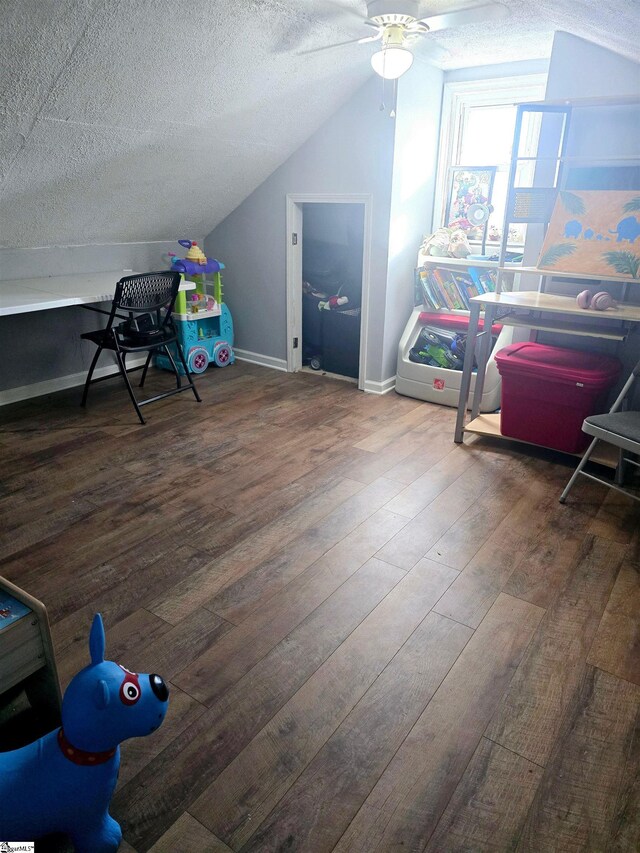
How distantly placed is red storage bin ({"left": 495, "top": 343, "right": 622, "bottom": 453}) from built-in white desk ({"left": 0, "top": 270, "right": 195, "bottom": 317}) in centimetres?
234

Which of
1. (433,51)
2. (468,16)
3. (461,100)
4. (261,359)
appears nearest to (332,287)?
(261,359)

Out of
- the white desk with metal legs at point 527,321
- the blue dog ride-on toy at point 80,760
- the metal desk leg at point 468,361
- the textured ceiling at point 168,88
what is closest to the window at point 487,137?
the textured ceiling at point 168,88

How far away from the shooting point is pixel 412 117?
→ 3.71 meters

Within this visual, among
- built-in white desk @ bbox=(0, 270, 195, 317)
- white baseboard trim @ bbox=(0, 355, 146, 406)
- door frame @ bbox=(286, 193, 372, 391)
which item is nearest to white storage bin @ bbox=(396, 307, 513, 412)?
door frame @ bbox=(286, 193, 372, 391)

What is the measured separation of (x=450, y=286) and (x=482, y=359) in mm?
844

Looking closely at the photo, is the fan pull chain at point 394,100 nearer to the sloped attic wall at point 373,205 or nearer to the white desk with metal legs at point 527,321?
the sloped attic wall at point 373,205

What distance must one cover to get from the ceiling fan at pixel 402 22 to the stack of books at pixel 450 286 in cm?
148

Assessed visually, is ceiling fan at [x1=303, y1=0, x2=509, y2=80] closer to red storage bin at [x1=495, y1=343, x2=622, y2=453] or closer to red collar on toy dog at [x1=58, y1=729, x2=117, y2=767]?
red storage bin at [x1=495, y1=343, x2=622, y2=453]

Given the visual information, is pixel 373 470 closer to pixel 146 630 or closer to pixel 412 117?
pixel 146 630

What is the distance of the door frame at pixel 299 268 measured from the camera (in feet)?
12.9

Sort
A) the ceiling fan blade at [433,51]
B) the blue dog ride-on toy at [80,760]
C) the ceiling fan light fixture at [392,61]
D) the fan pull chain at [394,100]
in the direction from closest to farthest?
1. the blue dog ride-on toy at [80,760]
2. the ceiling fan light fixture at [392,61]
3. the ceiling fan blade at [433,51]
4. the fan pull chain at [394,100]

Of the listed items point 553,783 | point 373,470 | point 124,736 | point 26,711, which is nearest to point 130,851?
point 124,736

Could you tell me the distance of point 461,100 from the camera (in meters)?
3.96

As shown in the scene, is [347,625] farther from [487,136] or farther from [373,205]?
[487,136]
